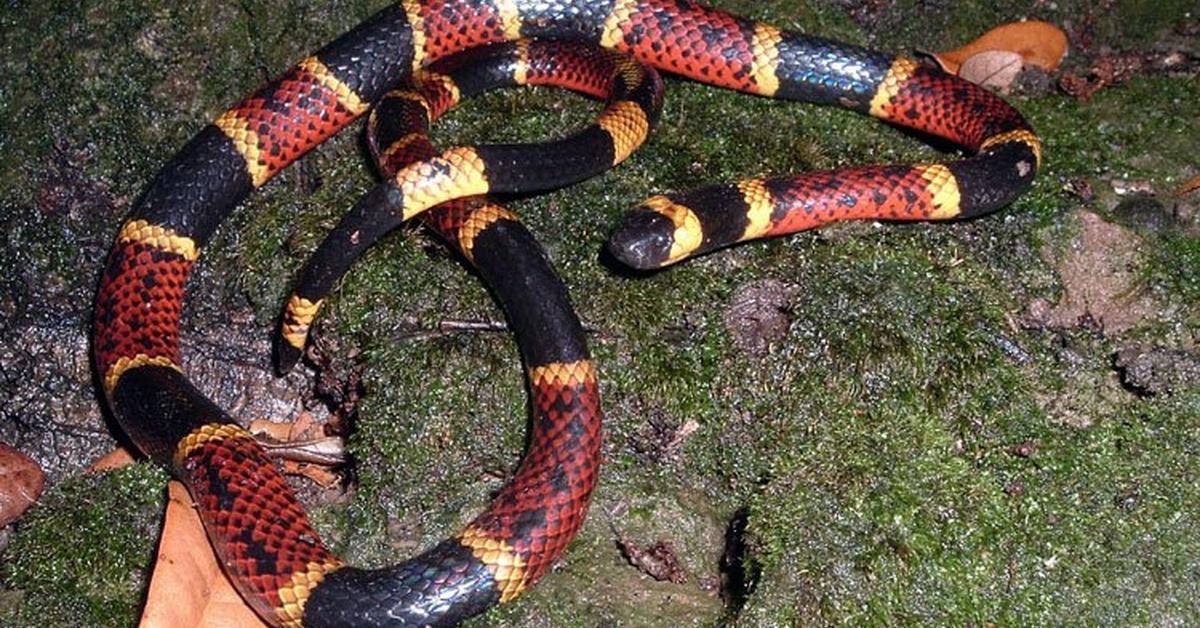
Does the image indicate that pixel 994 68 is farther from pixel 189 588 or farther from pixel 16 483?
pixel 16 483

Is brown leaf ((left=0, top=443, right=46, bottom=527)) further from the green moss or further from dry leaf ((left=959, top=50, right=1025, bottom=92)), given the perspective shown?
dry leaf ((left=959, top=50, right=1025, bottom=92))

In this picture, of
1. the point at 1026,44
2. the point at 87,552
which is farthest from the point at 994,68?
the point at 87,552

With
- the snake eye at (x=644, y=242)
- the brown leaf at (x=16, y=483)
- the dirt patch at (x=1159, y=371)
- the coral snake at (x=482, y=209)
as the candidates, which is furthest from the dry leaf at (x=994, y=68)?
the brown leaf at (x=16, y=483)

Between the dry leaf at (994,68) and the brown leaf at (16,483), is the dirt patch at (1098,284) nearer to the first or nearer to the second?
the dry leaf at (994,68)

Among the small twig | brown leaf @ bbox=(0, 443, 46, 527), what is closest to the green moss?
brown leaf @ bbox=(0, 443, 46, 527)

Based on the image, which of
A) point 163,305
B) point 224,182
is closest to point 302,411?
point 163,305

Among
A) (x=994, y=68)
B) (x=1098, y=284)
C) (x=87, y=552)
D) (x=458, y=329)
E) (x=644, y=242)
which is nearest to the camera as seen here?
(x=87, y=552)

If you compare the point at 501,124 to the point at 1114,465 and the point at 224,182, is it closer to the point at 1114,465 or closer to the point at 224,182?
the point at 224,182
